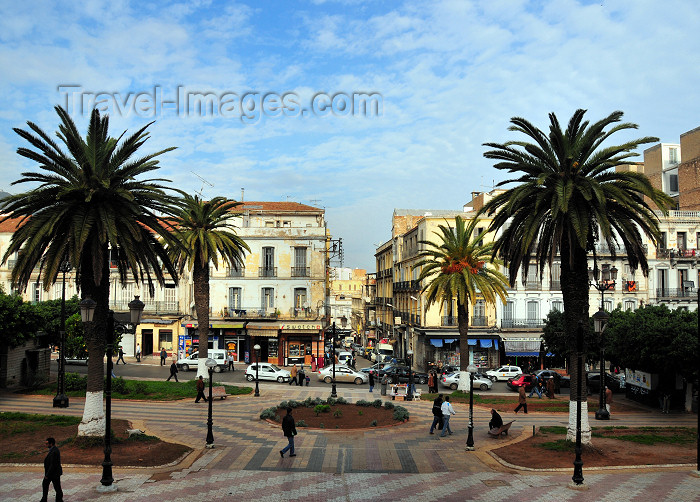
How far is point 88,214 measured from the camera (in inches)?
725

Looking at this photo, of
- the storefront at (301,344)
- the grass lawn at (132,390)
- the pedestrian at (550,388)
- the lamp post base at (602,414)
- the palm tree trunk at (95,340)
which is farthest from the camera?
the storefront at (301,344)

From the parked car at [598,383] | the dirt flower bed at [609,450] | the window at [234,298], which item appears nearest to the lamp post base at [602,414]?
the dirt flower bed at [609,450]

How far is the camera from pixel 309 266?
2035 inches

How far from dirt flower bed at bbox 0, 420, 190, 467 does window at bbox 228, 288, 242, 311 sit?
101ft

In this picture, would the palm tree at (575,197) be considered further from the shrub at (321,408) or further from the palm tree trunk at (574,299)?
the shrub at (321,408)

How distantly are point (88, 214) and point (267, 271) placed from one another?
33507mm

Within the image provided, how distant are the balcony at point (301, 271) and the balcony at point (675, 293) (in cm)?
3090

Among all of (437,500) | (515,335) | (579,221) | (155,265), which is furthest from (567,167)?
(515,335)

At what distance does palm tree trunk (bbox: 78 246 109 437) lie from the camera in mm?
18641

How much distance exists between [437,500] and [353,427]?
904cm

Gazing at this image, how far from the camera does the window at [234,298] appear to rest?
2034 inches

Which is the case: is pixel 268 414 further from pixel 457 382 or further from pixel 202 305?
pixel 457 382

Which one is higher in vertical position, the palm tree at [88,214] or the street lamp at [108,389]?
the palm tree at [88,214]

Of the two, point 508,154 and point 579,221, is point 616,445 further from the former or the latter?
point 508,154
